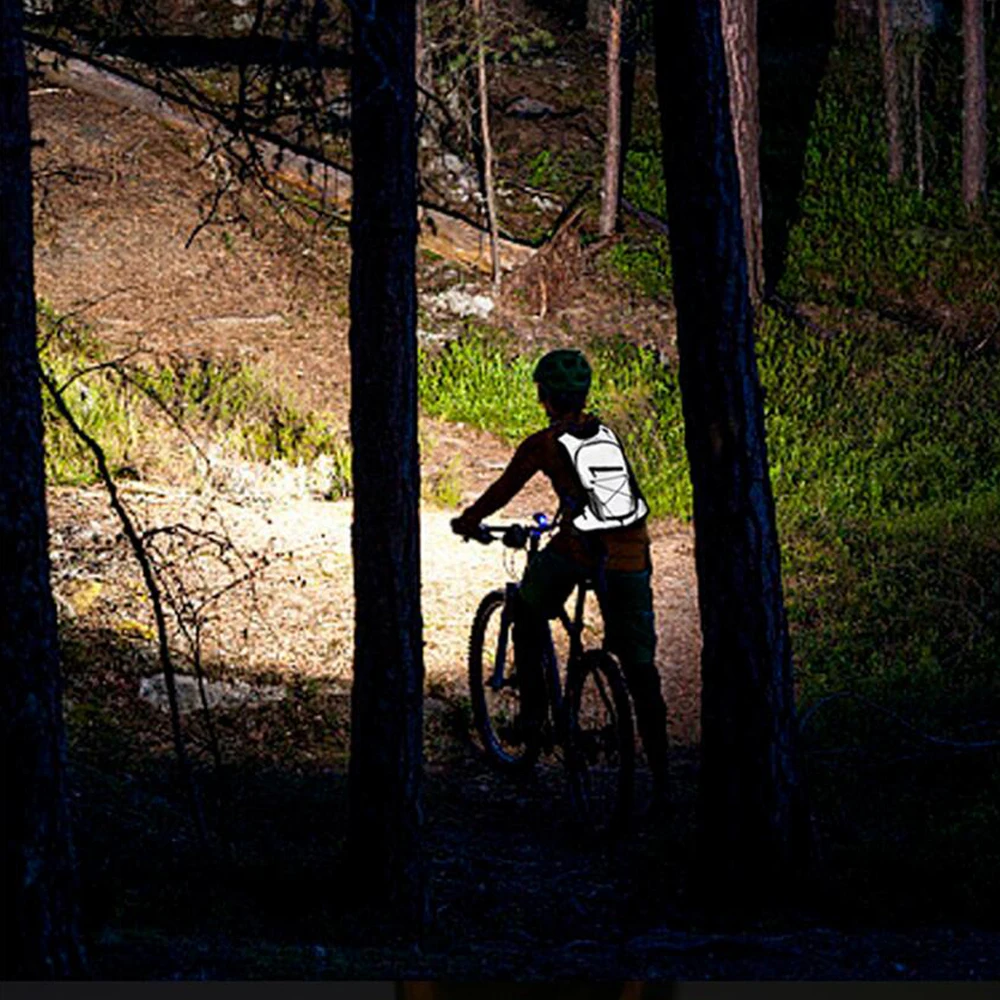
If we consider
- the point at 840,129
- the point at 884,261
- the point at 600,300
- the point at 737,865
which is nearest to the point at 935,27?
the point at 840,129

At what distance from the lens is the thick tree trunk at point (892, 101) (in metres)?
25.8

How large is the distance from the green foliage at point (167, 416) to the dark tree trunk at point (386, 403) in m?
7.83

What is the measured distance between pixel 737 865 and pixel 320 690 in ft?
14.5

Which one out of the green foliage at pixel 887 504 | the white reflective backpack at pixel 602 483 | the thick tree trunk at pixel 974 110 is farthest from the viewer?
the thick tree trunk at pixel 974 110

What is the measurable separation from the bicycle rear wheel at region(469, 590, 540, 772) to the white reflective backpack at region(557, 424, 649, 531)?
4.63 ft

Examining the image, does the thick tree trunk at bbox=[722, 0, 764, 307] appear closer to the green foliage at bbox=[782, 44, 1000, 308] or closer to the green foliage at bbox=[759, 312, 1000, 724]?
the green foliage at bbox=[759, 312, 1000, 724]

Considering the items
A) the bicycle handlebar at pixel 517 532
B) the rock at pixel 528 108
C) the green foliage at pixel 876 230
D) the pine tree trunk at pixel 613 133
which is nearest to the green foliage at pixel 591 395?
the pine tree trunk at pixel 613 133

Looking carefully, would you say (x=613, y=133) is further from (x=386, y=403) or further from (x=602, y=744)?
(x=386, y=403)

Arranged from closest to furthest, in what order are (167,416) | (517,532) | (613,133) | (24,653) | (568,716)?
(24,653)
(568,716)
(517,532)
(167,416)
(613,133)

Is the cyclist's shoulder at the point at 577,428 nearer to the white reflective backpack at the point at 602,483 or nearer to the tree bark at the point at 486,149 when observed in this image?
the white reflective backpack at the point at 602,483

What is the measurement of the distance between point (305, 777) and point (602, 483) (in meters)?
2.93

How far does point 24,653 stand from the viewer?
5746mm

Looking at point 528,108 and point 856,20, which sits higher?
point 856,20

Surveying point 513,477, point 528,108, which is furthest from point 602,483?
point 528,108
